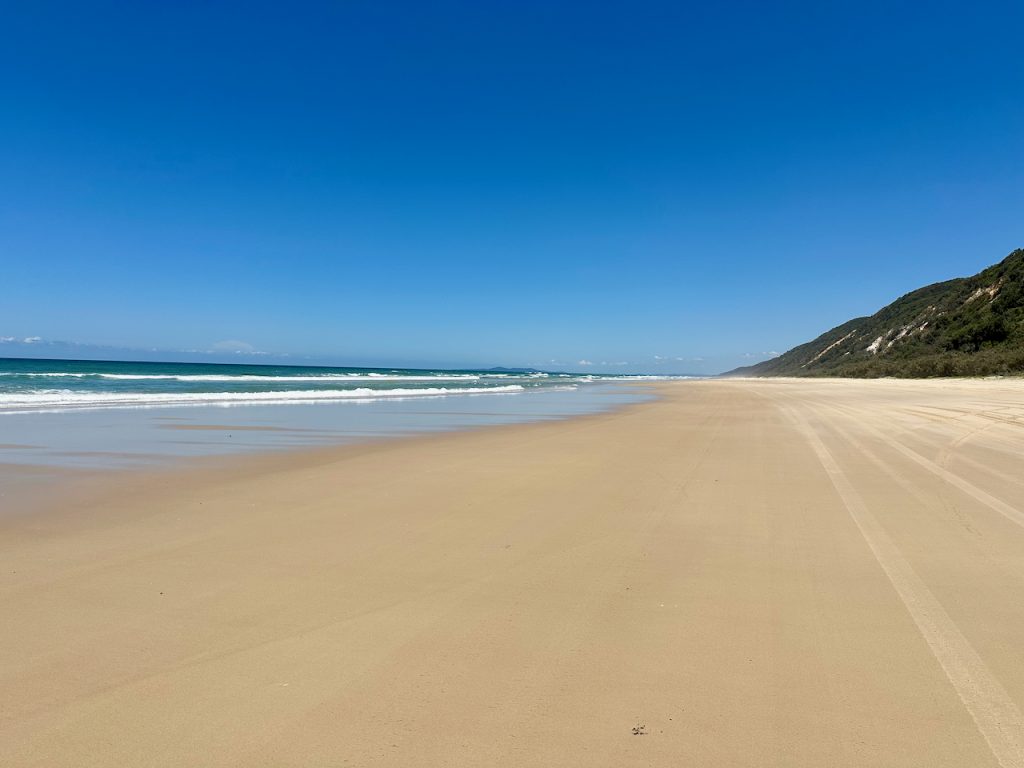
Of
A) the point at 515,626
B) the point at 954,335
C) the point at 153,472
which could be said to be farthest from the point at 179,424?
the point at 954,335

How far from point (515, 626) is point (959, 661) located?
2270 millimetres

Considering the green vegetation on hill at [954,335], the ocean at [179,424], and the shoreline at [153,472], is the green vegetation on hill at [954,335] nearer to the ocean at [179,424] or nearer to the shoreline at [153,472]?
the ocean at [179,424]

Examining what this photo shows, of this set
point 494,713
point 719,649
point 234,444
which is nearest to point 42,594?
point 494,713

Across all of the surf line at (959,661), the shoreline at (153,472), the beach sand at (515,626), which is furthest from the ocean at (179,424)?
the surf line at (959,661)

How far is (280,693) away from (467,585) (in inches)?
61.3

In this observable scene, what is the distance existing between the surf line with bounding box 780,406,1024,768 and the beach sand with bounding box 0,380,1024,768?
0.02 meters

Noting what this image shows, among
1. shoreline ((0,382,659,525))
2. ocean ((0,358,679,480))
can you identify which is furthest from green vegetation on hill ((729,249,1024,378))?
shoreline ((0,382,659,525))

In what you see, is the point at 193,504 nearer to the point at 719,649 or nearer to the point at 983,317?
the point at 719,649

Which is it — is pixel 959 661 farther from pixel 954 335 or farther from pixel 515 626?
pixel 954 335

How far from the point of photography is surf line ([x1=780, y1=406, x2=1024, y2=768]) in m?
2.36

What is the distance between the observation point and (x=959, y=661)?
2967 millimetres

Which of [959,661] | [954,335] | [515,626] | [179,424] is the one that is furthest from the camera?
[954,335]

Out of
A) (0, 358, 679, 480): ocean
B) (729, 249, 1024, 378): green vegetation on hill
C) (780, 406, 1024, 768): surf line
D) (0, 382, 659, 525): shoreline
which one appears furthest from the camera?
(729, 249, 1024, 378): green vegetation on hill

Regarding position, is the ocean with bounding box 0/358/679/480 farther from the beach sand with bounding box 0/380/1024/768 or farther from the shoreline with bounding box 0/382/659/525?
the beach sand with bounding box 0/380/1024/768
